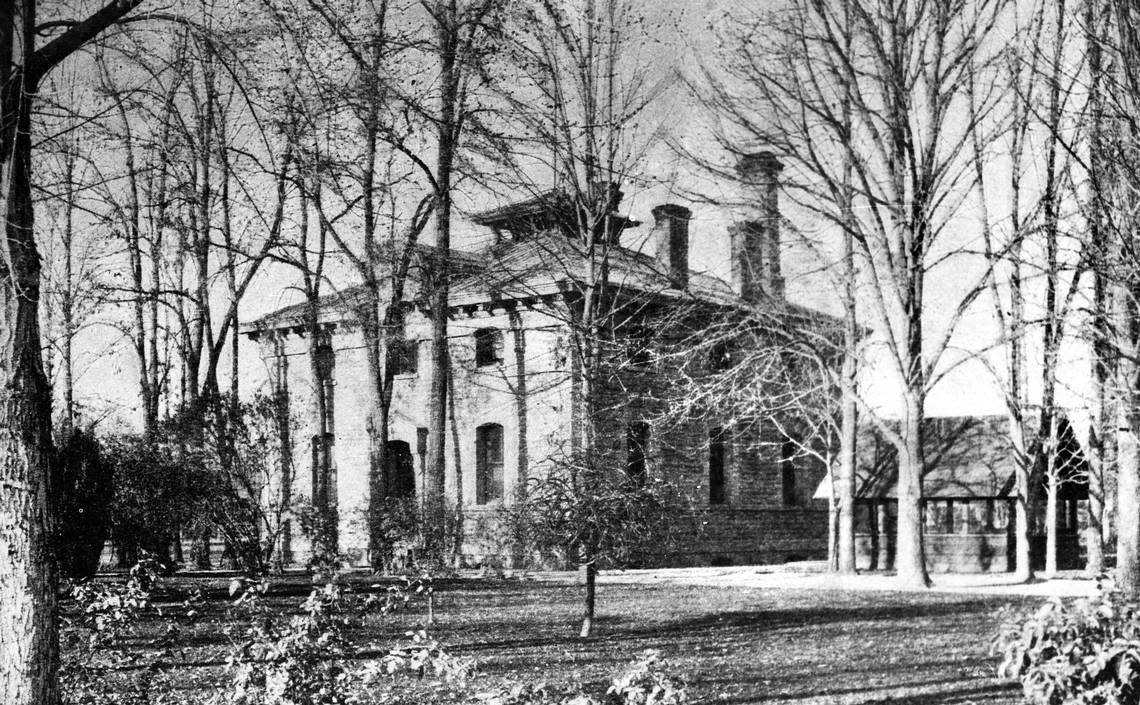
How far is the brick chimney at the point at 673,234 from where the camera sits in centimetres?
2962

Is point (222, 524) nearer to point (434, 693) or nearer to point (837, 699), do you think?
point (434, 693)

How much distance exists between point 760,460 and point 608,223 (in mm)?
14056

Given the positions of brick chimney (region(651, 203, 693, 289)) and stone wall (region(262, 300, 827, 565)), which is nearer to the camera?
stone wall (region(262, 300, 827, 565))

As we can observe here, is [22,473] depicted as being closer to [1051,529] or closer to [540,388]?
[540,388]

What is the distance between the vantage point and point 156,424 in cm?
1970

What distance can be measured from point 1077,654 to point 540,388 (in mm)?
18072

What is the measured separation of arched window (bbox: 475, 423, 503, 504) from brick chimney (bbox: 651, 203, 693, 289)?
6.80 metres

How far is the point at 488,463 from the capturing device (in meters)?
28.5

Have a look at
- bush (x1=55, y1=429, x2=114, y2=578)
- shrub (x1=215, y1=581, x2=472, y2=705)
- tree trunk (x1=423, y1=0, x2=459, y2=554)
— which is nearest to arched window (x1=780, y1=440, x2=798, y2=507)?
tree trunk (x1=423, y1=0, x2=459, y2=554)

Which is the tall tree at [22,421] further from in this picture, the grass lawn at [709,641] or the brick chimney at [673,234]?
the brick chimney at [673,234]

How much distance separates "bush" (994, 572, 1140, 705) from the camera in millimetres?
4949

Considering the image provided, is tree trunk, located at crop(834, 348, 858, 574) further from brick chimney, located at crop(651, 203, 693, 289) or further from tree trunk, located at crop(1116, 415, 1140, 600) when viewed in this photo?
tree trunk, located at crop(1116, 415, 1140, 600)

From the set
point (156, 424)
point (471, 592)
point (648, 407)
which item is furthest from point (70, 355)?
point (648, 407)

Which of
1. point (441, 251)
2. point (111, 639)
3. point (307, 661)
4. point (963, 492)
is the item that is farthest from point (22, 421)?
point (963, 492)
